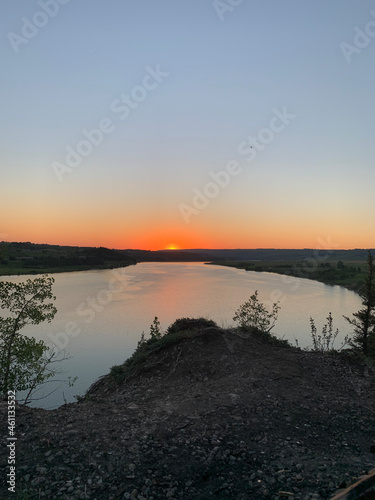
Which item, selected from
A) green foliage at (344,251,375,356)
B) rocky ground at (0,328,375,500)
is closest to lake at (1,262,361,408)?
green foliage at (344,251,375,356)

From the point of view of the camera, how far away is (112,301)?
141ft

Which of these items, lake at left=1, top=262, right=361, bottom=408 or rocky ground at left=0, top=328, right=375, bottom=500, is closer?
rocky ground at left=0, top=328, right=375, bottom=500

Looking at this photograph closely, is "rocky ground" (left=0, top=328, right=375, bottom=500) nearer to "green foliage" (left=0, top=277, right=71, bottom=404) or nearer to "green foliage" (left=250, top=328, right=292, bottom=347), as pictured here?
"green foliage" (left=250, top=328, right=292, bottom=347)

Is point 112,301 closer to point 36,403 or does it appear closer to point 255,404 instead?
point 36,403

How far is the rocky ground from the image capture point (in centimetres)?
499

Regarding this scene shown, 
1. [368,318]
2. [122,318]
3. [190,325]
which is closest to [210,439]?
[190,325]

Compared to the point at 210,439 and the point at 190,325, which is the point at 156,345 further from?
the point at 210,439

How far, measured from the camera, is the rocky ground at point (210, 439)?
4.99 m

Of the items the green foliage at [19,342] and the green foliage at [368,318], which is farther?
the green foliage at [368,318]

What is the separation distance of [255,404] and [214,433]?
164 centimetres

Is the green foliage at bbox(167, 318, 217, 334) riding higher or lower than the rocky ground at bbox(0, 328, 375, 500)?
higher

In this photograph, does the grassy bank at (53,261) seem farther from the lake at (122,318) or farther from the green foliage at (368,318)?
the green foliage at (368,318)

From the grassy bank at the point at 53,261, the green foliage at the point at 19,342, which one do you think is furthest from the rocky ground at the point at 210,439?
the grassy bank at the point at 53,261

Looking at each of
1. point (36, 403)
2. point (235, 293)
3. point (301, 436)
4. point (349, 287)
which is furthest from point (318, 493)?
point (349, 287)
